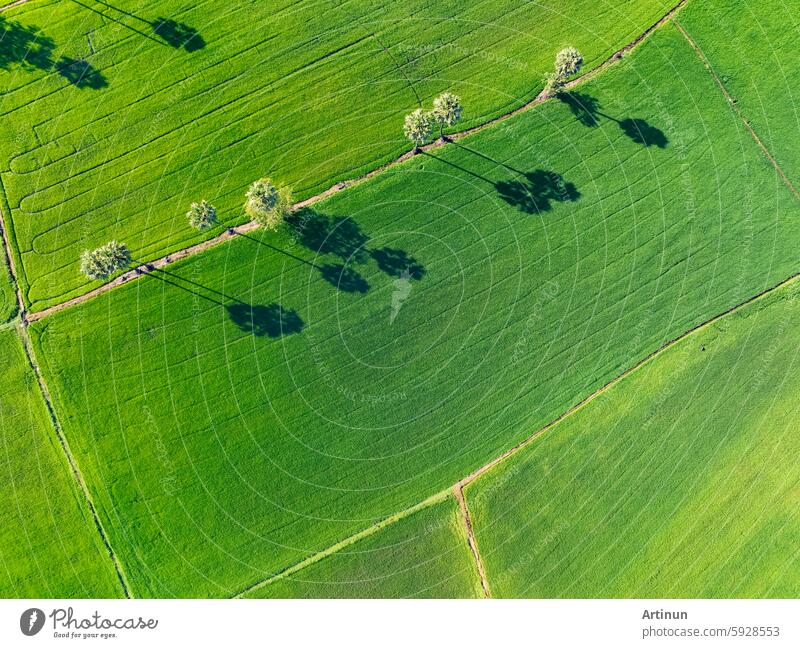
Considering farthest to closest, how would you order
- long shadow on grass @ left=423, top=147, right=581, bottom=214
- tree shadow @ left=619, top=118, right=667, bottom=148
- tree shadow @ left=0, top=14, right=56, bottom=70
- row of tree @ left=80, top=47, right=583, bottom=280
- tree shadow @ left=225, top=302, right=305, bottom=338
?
1. tree shadow @ left=619, top=118, right=667, bottom=148
2. long shadow on grass @ left=423, top=147, right=581, bottom=214
3. tree shadow @ left=0, top=14, right=56, bottom=70
4. tree shadow @ left=225, top=302, right=305, bottom=338
5. row of tree @ left=80, top=47, right=583, bottom=280

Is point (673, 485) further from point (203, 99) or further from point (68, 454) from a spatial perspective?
point (203, 99)

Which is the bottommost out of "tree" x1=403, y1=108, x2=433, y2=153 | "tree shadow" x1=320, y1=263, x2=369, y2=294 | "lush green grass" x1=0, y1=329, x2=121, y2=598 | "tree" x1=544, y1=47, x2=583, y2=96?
"lush green grass" x1=0, y1=329, x2=121, y2=598

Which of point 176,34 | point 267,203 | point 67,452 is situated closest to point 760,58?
point 267,203

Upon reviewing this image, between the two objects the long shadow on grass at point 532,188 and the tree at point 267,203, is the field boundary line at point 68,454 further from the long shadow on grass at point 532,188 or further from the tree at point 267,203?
the long shadow on grass at point 532,188

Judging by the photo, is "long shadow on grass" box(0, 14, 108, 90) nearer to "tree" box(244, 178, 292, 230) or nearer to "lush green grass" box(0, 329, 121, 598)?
"tree" box(244, 178, 292, 230)

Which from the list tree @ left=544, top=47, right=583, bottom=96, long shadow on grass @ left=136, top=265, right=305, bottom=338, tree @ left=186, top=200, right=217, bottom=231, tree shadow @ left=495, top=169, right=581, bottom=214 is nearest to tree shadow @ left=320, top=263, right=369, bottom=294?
long shadow on grass @ left=136, top=265, right=305, bottom=338
